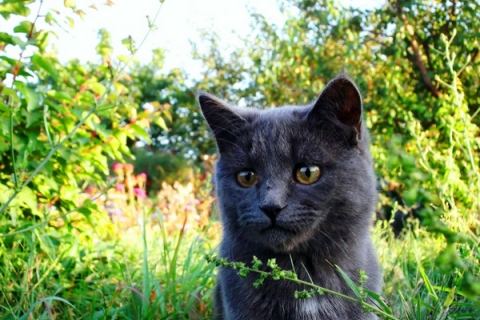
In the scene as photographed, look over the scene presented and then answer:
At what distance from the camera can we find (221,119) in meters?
1.86

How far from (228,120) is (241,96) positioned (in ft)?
17.0

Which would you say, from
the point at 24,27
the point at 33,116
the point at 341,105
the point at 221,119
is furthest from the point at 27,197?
the point at 341,105

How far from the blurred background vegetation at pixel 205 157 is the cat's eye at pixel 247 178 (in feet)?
1.63

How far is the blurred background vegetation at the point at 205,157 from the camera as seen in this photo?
179cm

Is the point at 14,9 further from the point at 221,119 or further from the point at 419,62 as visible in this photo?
the point at 419,62

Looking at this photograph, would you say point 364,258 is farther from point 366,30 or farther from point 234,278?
point 366,30

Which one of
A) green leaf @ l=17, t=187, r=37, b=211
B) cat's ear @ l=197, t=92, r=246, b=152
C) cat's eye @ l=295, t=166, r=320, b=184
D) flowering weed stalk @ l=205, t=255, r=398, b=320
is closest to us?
flowering weed stalk @ l=205, t=255, r=398, b=320

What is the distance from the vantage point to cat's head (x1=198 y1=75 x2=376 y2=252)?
150 centimetres

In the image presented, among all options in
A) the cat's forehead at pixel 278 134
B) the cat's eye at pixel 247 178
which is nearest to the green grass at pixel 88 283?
the cat's eye at pixel 247 178

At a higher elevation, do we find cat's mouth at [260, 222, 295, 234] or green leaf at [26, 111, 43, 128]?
green leaf at [26, 111, 43, 128]

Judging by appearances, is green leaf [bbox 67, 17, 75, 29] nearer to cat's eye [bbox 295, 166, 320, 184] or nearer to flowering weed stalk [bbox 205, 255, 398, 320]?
cat's eye [bbox 295, 166, 320, 184]

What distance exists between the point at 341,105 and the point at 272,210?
456 mm

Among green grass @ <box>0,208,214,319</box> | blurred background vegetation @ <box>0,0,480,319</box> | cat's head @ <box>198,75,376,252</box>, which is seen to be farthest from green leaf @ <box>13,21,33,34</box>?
cat's head @ <box>198,75,376,252</box>

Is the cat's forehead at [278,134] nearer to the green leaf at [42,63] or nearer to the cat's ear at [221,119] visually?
the cat's ear at [221,119]
